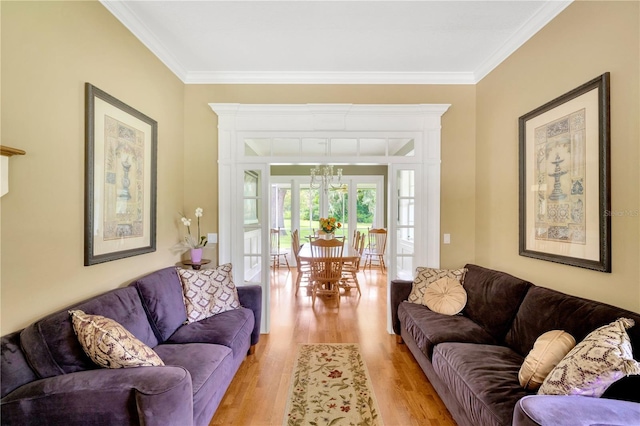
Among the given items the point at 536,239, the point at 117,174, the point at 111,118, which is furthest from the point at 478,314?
the point at 111,118

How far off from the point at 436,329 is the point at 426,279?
2.30ft

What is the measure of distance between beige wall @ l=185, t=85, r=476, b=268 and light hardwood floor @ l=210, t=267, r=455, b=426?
127cm

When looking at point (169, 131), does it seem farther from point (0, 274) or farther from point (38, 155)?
point (0, 274)

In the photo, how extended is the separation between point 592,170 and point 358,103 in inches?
86.1

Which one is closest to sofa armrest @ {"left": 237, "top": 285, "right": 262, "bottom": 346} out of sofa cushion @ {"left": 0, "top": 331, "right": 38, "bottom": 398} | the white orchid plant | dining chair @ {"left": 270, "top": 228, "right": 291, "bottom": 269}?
the white orchid plant

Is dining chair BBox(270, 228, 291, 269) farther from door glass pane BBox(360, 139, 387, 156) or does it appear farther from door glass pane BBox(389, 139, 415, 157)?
door glass pane BBox(389, 139, 415, 157)

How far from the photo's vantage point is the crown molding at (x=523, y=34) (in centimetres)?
208

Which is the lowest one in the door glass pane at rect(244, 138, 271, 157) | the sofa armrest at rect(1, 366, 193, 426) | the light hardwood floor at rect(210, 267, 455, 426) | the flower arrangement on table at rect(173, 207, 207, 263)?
the light hardwood floor at rect(210, 267, 455, 426)

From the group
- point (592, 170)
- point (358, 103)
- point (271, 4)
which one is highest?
point (271, 4)

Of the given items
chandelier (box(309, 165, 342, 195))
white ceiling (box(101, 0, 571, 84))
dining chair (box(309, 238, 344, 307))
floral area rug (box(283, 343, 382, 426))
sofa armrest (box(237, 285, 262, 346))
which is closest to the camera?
floral area rug (box(283, 343, 382, 426))

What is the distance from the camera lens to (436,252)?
321 cm

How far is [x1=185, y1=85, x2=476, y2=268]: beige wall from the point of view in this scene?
3.19 meters

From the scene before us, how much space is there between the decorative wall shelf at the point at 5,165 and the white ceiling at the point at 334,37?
4.57 feet

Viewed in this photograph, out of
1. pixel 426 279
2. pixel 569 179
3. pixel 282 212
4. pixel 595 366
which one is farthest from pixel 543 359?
pixel 282 212
